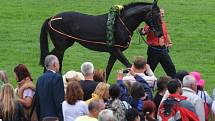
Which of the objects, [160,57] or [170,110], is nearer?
[170,110]


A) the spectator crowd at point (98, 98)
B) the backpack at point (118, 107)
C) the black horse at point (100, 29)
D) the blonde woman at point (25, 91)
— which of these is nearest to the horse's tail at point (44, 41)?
the black horse at point (100, 29)

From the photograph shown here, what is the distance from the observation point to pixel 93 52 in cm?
2183

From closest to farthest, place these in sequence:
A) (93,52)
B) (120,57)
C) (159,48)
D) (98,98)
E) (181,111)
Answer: (181,111), (98,98), (120,57), (159,48), (93,52)

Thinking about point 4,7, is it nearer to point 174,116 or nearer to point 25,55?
point 25,55

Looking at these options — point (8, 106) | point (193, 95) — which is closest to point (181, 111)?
point (193, 95)

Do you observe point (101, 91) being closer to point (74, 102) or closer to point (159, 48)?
point (74, 102)

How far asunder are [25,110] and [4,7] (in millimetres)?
16318

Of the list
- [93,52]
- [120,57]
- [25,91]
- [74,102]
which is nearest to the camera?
[74,102]

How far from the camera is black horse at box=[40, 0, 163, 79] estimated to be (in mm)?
16312

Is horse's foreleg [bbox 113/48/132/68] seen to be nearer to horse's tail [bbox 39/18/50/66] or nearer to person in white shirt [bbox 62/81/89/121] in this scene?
horse's tail [bbox 39/18/50/66]

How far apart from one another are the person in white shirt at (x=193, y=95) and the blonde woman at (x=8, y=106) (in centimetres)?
252

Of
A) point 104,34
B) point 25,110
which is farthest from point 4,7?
point 25,110

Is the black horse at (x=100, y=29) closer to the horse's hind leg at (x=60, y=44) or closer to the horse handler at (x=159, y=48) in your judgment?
the horse's hind leg at (x=60, y=44)

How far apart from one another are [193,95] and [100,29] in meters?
5.15
